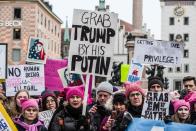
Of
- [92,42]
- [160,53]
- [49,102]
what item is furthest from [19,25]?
[92,42]

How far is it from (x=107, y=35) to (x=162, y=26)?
6907 centimetres

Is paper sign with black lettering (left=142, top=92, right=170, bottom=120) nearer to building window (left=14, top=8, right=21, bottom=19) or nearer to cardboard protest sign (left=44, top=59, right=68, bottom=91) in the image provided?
cardboard protest sign (left=44, top=59, right=68, bottom=91)

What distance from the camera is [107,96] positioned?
690 cm

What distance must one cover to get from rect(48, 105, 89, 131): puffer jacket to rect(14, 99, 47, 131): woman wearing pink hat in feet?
0.53

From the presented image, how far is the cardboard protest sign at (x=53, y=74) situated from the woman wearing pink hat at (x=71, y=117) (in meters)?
4.89

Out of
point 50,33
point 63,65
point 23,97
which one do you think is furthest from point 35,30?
point 23,97

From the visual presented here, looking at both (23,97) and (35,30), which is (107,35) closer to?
(23,97)

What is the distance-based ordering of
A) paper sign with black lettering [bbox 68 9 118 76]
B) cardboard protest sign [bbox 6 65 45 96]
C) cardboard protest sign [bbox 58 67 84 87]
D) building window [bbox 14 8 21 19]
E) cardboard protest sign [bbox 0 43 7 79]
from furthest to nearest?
building window [bbox 14 8 21 19]
cardboard protest sign [bbox 58 67 84 87]
cardboard protest sign [bbox 6 65 45 96]
cardboard protest sign [bbox 0 43 7 79]
paper sign with black lettering [bbox 68 9 118 76]

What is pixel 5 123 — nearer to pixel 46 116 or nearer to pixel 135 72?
pixel 46 116

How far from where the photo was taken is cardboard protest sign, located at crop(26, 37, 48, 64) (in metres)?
12.1

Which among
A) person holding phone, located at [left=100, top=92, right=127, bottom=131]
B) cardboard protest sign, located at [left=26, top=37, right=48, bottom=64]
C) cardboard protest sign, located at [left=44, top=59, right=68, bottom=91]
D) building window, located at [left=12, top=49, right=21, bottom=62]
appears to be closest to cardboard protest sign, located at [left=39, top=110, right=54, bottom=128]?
person holding phone, located at [left=100, top=92, right=127, bottom=131]

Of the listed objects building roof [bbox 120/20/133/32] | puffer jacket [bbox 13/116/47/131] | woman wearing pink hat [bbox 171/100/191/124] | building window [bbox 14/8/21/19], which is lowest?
puffer jacket [bbox 13/116/47/131]

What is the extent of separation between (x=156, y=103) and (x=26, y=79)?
4870 mm

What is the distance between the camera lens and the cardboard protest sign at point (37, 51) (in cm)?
1215
